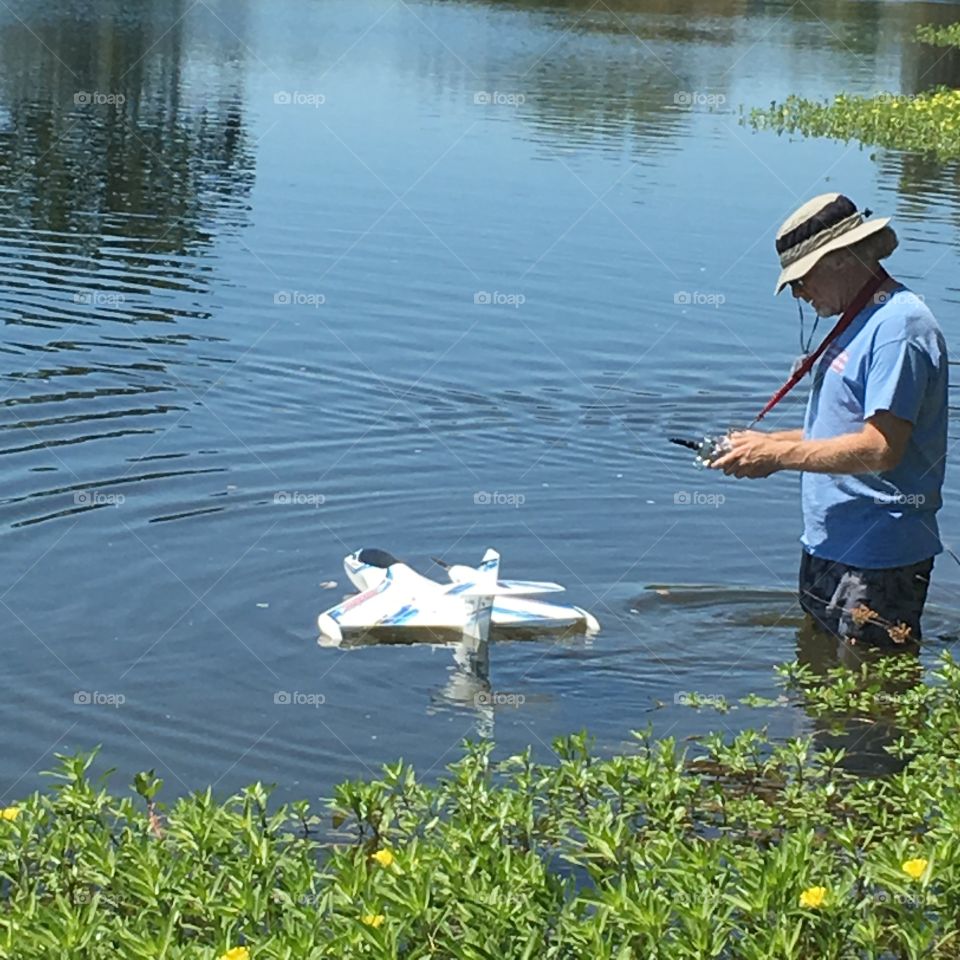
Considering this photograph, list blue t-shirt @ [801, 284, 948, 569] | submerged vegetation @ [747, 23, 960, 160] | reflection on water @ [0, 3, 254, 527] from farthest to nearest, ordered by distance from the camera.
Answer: submerged vegetation @ [747, 23, 960, 160] < reflection on water @ [0, 3, 254, 527] < blue t-shirt @ [801, 284, 948, 569]

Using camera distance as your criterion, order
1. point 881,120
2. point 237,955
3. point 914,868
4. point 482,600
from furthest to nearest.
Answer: point 881,120, point 482,600, point 914,868, point 237,955

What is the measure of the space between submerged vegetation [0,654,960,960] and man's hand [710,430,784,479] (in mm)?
1222

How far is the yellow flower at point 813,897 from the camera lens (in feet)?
15.9

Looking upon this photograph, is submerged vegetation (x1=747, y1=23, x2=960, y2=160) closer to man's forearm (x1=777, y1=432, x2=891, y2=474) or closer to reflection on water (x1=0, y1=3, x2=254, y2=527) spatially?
reflection on water (x1=0, y1=3, x2=254, y2=527)

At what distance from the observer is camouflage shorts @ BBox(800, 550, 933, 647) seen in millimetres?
7762

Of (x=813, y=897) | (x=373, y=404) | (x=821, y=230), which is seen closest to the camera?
(x=813, y=897)

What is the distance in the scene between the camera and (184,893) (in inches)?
200

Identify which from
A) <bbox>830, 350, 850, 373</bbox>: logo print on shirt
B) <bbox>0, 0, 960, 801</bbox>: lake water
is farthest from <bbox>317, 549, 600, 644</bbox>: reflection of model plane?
<bbox>830, 350, 850, 373</bbox>: logo print on shirt

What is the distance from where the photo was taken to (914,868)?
502cm

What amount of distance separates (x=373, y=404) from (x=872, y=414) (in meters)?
6.63

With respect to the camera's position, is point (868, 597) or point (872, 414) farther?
point (868, 597)

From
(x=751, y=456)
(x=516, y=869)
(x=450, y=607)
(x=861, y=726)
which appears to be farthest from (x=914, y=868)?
(x=450, y=607)

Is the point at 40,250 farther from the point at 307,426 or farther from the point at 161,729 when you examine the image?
the point at 161,729

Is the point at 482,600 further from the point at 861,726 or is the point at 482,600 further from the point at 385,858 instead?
the point at 385,858
